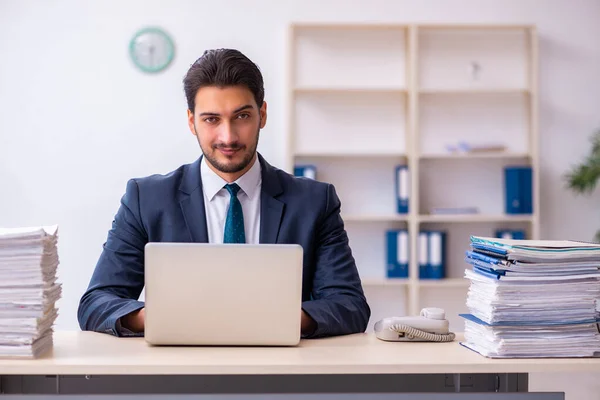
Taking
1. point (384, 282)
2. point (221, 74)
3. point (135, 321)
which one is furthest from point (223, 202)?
point (384, 282)

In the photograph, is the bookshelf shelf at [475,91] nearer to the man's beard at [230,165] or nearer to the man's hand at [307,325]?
the man's beard at [230,165]

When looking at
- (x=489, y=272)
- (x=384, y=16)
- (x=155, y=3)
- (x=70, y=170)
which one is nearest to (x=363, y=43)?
(x=384, y=16)

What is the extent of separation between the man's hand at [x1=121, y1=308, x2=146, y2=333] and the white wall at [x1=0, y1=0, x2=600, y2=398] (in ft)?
10.0

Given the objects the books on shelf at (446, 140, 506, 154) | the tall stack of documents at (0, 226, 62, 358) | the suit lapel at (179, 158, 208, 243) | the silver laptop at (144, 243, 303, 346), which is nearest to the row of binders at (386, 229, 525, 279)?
the books on shelf at (446, 140, 506, 154)

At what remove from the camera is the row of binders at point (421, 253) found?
481cm

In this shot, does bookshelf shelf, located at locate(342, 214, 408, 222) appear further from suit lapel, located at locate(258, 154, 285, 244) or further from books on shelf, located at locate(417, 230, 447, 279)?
suit lapel, located at locate(258, 154, 285, 244)

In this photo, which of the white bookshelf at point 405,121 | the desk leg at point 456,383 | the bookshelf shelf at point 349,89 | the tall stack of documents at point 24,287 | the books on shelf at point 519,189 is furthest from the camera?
the white bookshelf at point 405,121

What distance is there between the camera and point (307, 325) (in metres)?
1.93

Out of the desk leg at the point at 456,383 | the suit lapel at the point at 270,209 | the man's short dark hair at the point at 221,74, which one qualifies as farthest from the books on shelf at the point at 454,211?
the desk leg at the point at 456,383

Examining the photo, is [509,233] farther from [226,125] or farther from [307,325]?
[307,325]

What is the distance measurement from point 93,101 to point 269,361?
3.69 m

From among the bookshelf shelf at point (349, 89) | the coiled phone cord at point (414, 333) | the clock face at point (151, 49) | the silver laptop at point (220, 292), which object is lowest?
the coiled phone cord at point (414, 333)

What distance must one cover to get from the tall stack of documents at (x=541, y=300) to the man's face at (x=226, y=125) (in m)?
0.84

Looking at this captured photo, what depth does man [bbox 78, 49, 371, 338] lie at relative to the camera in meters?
2.30
